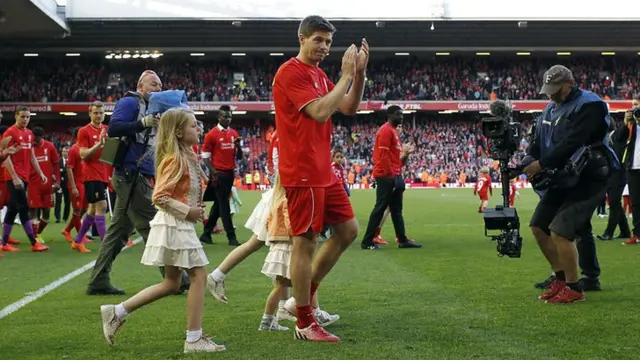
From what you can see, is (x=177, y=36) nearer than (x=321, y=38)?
No

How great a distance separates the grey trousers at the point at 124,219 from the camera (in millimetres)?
8094

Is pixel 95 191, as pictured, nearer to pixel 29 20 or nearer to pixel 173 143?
pixel 173 143

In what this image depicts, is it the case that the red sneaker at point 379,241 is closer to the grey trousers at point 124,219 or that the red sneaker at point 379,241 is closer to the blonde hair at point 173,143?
the grey trousers at point 124,219

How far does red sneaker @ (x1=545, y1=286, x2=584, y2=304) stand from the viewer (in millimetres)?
7215

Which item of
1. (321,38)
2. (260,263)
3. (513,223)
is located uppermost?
(321,38)

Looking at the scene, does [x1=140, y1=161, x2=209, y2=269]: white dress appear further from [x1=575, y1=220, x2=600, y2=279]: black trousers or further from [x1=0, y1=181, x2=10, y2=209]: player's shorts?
[x1=0, y1=181, x2=10, y2=209]: player's shorts

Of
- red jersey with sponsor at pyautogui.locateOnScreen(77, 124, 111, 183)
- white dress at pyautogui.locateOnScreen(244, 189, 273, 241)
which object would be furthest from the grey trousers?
red jersey with sponsor at pyautogui.locateOnScreen(77, 124, 111, 183)

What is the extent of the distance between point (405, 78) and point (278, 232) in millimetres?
52692

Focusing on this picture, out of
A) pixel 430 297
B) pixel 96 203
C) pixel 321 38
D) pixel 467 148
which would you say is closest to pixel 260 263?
pixel 96 203

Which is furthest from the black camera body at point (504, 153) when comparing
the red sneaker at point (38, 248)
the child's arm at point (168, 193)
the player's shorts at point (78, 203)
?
the player's shorts at point (78, 203)

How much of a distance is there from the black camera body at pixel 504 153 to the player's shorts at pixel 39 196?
9.56 metres

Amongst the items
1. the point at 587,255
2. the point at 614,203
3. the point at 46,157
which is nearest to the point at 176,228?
the point at 587,255

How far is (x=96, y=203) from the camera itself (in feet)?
41.2

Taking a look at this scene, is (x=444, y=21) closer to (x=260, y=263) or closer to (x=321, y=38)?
(x=260, y=263)
